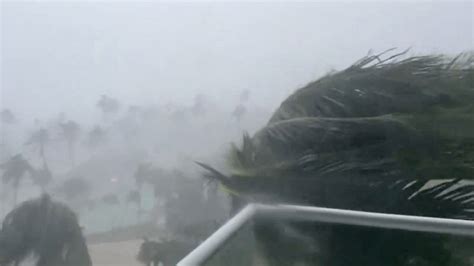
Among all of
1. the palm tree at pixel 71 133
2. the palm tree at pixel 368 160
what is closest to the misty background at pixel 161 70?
the palm tree at pixel 71 133

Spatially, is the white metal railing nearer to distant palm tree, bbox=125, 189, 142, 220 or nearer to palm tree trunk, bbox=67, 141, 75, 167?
distant palm tree, bbox=125, 189, 142, 220

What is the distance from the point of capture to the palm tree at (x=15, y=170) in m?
1.76

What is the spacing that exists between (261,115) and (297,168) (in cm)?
22

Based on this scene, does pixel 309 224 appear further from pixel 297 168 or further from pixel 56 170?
pixel 56 170

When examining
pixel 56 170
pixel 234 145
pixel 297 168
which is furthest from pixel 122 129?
pixel 297 168

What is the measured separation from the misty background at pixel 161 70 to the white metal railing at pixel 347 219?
128 mm

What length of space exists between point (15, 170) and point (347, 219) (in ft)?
3.33

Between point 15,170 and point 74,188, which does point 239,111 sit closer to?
point 74,188

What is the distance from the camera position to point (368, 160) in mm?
2068

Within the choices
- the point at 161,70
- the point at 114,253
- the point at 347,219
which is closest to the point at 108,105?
the point at 161,70

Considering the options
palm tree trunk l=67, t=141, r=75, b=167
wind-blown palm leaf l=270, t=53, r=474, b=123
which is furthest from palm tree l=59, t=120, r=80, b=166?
wind-blown palm leaf l=270, t=53, r=474, b=123

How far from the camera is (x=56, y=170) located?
5.96ft

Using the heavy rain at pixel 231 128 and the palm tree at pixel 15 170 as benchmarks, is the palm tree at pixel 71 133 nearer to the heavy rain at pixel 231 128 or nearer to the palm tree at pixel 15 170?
the heavy rain at pixel 231 128

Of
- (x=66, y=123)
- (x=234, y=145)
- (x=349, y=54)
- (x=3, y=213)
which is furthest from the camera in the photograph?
(x=349, y=54)
